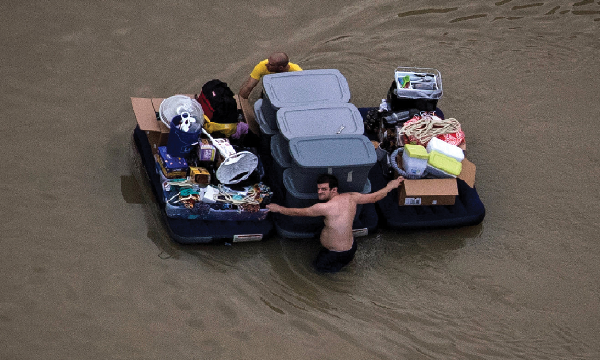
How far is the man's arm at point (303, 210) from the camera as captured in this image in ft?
22.7

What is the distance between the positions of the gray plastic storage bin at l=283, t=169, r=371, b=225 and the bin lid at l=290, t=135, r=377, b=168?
290 millimetres

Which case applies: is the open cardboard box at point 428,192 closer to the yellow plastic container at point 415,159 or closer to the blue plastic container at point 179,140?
the yellow plastic container at point 415,159

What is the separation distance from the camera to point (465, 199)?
25.7 feet

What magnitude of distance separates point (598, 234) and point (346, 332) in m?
2.99

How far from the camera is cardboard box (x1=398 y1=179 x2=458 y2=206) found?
24.7 ft

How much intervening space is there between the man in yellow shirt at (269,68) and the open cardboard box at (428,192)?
6.00 feet

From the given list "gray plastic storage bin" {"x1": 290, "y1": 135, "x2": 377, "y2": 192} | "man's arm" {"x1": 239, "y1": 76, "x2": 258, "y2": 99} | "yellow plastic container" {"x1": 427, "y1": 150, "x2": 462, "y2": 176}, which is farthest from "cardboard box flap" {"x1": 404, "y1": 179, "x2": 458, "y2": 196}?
"man's arm" {"x1": 239, "y1": 76, "x2": 258, "y2": 99}

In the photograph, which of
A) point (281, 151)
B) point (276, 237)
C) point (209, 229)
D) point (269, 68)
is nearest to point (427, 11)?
point (269, 68)

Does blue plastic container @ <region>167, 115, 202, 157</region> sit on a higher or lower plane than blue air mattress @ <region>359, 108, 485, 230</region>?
higher

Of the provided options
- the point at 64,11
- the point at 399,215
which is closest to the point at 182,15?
the point at 64,11

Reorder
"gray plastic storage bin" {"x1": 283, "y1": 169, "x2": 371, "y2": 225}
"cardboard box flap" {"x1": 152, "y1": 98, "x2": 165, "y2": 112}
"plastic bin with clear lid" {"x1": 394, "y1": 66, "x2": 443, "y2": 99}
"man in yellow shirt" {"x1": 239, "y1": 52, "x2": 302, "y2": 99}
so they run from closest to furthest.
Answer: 1. "gray plastic storage bin" {"x1": 283, "y1": 169, "x2": 371, "y2": 225}
2. "cardboard box flap" {"x1": 152, "y1": 98, "x2": 165, "y2": 112}
3. "man in yellow shirt" {"x1": 239, "y1": 52, "x2": 302, "y2": 99}
4. "plastic bin with clear lid" {"x1": 394, "y1": 66, "x2": 443, "y2": 99}

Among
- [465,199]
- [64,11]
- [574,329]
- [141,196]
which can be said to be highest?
[64,11]

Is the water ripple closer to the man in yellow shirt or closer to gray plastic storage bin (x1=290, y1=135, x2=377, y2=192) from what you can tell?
the man in yellow shirt

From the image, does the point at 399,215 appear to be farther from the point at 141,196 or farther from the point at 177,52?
the point at 177,52
